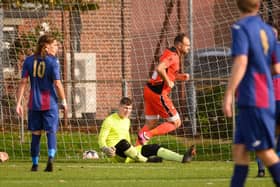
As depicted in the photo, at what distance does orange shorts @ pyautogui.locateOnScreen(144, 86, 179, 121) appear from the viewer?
1586 centimetres

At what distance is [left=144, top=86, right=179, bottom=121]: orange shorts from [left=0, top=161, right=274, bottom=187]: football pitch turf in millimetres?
762

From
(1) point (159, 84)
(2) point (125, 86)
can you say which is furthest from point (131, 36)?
(1) point (159, 84)

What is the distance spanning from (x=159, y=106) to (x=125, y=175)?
316 cm

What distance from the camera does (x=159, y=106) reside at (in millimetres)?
15938

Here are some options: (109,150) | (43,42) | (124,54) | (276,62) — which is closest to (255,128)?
(276,62)

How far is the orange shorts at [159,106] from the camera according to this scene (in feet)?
52.0

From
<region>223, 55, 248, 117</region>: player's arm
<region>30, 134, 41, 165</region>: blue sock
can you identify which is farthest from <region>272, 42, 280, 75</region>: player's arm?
<region>30, 134, 41, 165</region>: blue sock

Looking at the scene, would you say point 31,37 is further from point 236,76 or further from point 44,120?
point 236,76

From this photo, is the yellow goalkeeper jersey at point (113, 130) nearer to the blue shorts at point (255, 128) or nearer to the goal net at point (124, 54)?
the goal net at point (124, 54)

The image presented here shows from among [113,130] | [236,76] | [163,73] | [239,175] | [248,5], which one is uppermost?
[248,5]

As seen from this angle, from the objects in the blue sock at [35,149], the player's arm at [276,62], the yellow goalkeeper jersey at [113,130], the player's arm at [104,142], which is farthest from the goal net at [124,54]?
the player's arm at [276,62]

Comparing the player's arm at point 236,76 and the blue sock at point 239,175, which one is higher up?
the player's arm at point 236,76

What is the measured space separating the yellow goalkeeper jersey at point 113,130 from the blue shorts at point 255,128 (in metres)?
7.46

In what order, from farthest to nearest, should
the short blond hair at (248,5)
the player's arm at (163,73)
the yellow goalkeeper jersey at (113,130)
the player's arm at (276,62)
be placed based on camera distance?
the yellow goalkeeper jersey at (113,130), the player's arm at (163,73), the player's arm at (276,62), the short blond hair at (248,5)
